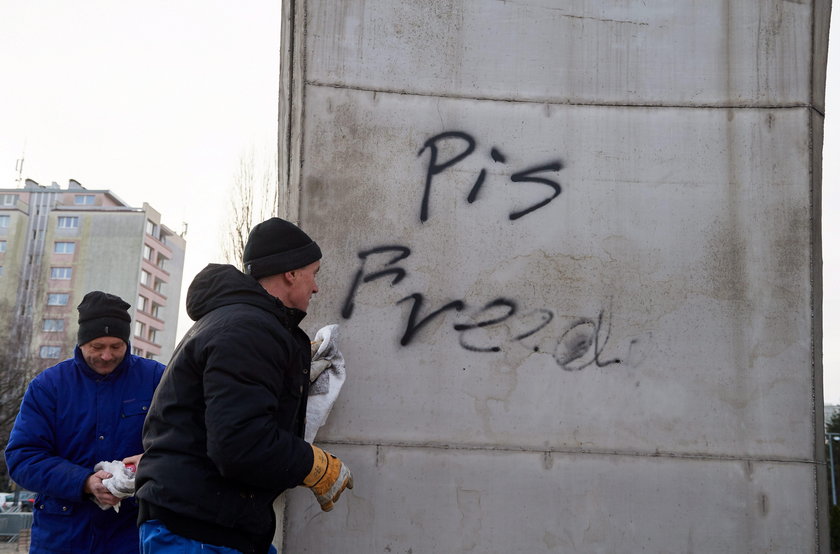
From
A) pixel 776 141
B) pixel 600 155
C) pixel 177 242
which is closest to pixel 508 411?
pixel 600 155

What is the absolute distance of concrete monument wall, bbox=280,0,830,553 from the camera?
3615mm

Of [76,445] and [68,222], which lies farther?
[68,222]

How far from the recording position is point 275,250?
2.66 meters

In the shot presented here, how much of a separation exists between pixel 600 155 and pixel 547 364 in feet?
3.49

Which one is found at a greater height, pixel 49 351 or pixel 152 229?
pixel 152 229

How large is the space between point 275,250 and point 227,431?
2.27ft

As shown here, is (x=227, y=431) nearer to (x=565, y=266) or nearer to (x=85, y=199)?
(x=565, y=266)

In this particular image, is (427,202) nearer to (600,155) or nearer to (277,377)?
(600,155)

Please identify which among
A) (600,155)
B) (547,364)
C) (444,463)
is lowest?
(444,463)

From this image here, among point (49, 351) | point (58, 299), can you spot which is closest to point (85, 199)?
point (58, 299)

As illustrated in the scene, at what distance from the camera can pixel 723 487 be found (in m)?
3.63

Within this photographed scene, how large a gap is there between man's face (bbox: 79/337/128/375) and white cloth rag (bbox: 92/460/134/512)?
18.7 inches

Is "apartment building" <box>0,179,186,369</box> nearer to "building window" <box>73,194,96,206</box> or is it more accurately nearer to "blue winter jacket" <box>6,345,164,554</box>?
"building window" <box>73,194,96,206</box>

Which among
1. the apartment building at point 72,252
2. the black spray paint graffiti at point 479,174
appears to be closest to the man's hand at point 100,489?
the black spray paint graffiti at point 479,174
